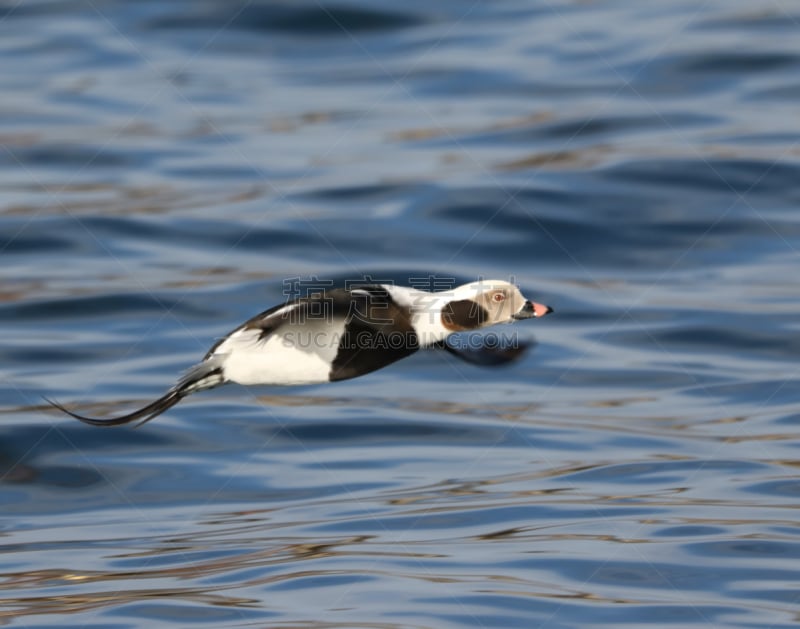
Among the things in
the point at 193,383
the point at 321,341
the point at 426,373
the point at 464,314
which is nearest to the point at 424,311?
the point at 464,314

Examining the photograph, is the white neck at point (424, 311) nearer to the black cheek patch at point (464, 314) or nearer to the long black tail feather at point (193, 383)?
the black cheek patch at point (464, 314)

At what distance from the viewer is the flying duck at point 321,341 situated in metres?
5.20

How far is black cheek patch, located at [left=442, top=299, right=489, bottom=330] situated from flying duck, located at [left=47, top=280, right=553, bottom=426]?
17 mm

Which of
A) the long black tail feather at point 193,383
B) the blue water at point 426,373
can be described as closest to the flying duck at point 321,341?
the long black tail feather at point 193,383

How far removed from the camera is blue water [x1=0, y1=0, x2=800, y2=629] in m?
10.9

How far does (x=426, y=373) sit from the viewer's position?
53.3ft

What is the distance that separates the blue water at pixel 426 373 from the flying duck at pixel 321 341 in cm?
442

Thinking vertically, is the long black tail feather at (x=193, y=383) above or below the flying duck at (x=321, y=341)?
below

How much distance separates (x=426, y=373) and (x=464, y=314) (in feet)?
35.0

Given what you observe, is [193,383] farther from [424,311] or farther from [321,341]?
[424,311]

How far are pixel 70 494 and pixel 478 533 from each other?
4.12 meters

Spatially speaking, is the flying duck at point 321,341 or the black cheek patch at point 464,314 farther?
the black cheek patch at point 464,314

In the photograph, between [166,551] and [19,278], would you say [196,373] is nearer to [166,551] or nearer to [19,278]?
[166,551]

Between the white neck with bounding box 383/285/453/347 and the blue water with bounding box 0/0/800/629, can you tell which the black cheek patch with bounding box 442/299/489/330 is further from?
the blue water with bounding box 0/0/800/629
